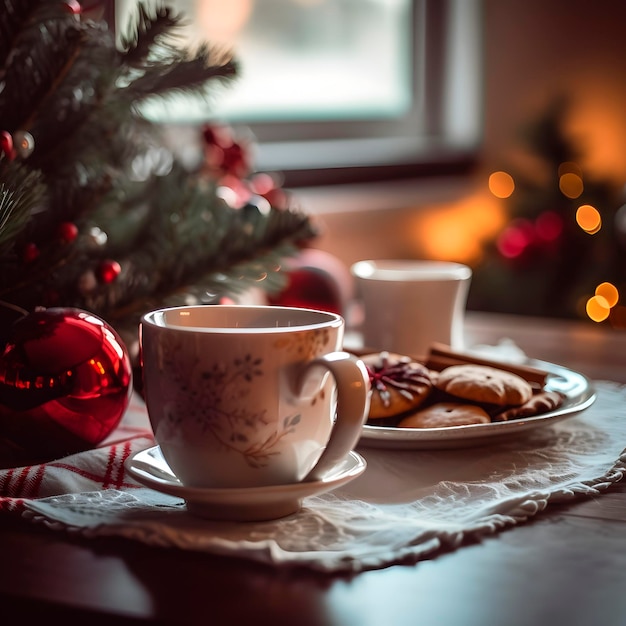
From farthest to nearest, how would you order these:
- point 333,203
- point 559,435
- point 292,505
→ point 333,203 → point 559,435 → point 292,505

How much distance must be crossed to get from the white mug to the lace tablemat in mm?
211

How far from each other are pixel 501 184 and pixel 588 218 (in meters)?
0.45

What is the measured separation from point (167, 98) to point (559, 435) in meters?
0.47

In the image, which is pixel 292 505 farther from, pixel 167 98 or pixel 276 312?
pixel 167 98

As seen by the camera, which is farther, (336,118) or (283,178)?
(336,118)

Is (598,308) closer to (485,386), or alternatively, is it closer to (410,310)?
(410,310)

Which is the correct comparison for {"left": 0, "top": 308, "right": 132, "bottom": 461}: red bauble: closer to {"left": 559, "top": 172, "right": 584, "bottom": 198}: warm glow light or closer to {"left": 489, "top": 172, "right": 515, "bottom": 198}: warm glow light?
{"left": 559, "top": 172, "right": 584, "bottom": 198}: warm glow light

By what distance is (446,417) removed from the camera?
2.09ft

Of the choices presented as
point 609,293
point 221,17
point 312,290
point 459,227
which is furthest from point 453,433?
point 459,227

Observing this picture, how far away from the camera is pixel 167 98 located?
33.8 inches

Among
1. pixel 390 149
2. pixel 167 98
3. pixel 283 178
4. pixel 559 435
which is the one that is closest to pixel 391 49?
pixel 390 149

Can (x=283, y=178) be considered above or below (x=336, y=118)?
below

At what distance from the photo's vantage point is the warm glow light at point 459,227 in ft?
8.94

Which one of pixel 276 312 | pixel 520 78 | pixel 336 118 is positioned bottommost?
pixel 276 312
